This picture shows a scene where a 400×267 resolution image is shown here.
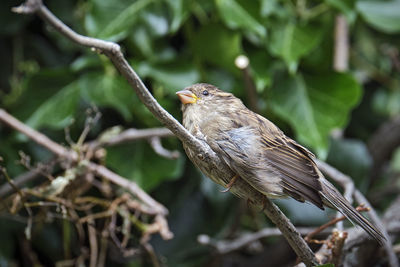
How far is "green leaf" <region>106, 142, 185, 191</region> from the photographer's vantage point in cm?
312

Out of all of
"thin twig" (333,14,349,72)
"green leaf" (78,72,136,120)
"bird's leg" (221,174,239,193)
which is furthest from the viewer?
"thin twig" (333,14,349,72)

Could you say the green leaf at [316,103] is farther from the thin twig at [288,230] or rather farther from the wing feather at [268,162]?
the thin twig at [288,230]

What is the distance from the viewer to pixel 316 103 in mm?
3271

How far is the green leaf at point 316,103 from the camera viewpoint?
122 inches

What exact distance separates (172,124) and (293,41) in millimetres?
1830

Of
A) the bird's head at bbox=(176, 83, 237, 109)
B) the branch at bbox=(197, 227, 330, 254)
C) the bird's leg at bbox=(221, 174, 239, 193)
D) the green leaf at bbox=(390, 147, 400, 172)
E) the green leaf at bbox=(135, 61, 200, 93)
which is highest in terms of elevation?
the bird's head at bbox=(176, 83, 237, 109)

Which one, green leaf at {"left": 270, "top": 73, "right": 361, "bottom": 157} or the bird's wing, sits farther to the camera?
green leaf at {"left": 270, "top": 73, "right": 361, "bottom": 157}

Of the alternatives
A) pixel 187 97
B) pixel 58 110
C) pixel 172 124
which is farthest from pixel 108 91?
pixel 172 124

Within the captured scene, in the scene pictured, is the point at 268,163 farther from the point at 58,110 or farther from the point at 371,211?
the point at 58,110

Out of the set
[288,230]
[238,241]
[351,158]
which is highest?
[288,230]

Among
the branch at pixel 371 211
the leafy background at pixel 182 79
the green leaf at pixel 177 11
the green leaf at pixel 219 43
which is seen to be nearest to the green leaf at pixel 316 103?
the leafy background at pixel 182 79

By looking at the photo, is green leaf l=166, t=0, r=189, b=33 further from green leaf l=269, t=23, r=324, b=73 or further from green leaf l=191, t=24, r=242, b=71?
green leaf l=269, t=23, r=324, b=73

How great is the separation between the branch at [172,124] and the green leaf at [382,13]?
1981 mm

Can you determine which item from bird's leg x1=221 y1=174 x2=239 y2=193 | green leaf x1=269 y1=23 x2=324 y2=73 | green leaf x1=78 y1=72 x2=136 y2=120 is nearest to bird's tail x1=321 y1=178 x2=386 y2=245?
bird's leg x1=221 y1=174 x2=239 y2=193
